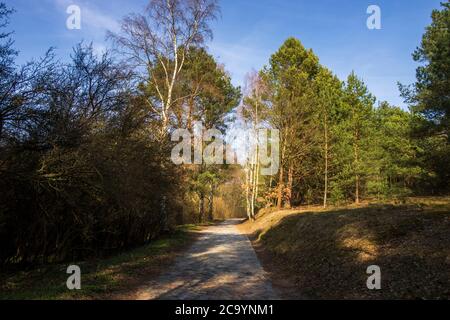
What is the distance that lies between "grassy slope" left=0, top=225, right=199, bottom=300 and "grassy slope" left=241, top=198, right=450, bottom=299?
3723 mm

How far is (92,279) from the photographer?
906 centimetres

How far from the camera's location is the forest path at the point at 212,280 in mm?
7898

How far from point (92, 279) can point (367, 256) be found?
697 cm

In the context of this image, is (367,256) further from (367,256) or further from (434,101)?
(434,101)

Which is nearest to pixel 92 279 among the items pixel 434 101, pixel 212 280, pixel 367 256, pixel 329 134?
pixel 212 280

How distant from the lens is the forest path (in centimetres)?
790

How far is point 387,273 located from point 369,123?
884 inches

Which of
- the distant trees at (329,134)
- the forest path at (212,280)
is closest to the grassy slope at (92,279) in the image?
the forest path at (212,280)

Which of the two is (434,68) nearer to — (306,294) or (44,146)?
(306,294)

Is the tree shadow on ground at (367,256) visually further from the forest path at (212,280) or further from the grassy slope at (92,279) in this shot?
the grassy slope at (92,279)

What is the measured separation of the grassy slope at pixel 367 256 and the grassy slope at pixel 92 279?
12.2 ft

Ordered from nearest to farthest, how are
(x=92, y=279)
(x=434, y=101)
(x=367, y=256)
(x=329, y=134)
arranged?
(x=92, y=279)
(x=367, y=256)
(x=434, y=101)
(x=329, y=134)
